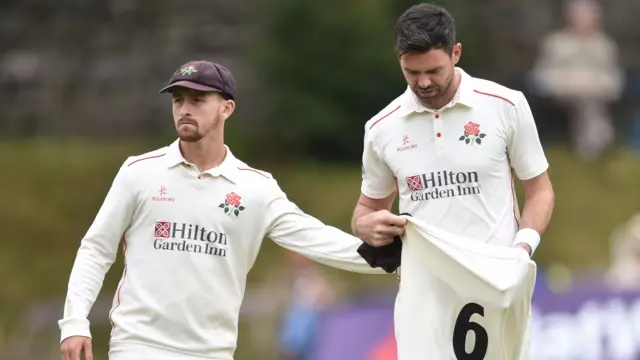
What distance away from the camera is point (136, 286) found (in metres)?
6.84

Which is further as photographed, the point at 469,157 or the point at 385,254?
the point at 385,254

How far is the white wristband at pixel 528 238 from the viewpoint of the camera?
651cm

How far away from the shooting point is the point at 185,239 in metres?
6.82

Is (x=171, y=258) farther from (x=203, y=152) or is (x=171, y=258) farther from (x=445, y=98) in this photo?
(x=445, y=98)

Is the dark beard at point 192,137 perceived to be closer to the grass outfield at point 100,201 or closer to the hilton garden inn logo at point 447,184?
the hilton garden inn logo at point 447,184

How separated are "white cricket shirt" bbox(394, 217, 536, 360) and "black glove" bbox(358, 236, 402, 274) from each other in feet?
0.43

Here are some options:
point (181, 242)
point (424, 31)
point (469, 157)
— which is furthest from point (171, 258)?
point (424, 31)

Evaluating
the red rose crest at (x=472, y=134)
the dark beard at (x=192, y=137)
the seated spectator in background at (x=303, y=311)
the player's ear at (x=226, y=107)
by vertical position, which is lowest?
the seated spectator in background at (x=303, y=311)

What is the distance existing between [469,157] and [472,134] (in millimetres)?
105

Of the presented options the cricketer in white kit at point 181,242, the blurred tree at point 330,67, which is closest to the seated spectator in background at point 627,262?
the blurred tree at point 330,67

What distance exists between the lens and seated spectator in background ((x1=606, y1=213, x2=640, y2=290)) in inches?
493

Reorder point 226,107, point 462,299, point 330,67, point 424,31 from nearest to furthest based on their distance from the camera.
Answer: point 424,31 → point 462,299 → point 226,107 → point 330,67

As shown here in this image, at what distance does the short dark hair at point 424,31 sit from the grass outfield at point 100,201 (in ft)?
30.7

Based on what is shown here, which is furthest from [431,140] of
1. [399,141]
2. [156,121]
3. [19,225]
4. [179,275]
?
[156,121]
